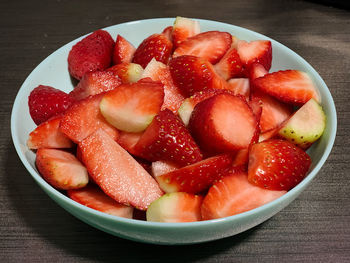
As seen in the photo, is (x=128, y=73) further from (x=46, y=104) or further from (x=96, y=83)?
(x=46, y=104)

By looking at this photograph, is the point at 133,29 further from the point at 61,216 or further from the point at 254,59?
the point at 61,216

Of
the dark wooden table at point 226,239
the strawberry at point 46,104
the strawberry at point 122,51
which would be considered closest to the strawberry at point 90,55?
the strawberry at point 122,51

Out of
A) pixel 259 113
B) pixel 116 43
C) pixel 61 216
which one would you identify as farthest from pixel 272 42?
pixel 61 216

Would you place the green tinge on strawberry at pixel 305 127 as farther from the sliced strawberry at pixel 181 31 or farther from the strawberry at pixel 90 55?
the strawberry at pixel 90 55

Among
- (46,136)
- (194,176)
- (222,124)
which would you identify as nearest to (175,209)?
(194,176)

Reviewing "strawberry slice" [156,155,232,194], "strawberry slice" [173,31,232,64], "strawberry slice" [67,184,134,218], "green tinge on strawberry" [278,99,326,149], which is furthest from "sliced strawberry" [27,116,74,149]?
"green tinge on strawberry" [278,99,326,149]

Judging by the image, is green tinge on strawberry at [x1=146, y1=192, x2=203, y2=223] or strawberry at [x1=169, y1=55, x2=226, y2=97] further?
strawberry at [x1=169, y1=55, x2=226, y2=97]

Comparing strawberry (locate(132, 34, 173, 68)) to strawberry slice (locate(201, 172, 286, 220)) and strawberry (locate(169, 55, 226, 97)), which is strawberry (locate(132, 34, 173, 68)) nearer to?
strawberry (locate(169, 55, 226, 97))
